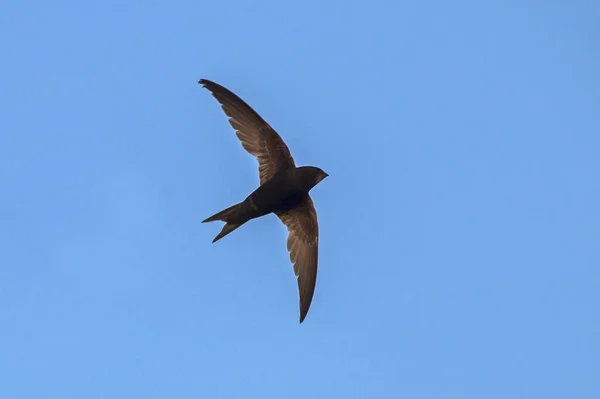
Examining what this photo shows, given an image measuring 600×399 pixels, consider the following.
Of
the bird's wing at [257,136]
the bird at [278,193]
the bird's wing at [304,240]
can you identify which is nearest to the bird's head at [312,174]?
the bird at [278,193]

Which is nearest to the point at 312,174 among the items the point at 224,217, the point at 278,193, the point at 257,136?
the point at 278,193

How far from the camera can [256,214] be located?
1141cm

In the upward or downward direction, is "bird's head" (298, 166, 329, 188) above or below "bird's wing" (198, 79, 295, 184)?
below

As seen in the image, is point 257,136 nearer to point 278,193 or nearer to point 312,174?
point 278,193

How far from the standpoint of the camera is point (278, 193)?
11.3 meters

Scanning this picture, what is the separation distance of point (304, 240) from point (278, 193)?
111 cm

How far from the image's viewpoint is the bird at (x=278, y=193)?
444 inches

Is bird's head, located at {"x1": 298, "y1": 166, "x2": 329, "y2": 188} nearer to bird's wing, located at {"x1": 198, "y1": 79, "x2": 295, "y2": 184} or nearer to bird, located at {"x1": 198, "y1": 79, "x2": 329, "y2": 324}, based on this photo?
bird, located at {"x1": 198, "y1": 79, "x2": 329, "y2": 324}

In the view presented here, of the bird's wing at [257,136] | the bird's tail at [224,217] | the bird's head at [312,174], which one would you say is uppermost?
the bird's wing at [257,136]

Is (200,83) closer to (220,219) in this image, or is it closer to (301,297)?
(220,219)

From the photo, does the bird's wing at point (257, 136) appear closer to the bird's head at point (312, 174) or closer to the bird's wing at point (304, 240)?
the bird's head at point (312, 174)

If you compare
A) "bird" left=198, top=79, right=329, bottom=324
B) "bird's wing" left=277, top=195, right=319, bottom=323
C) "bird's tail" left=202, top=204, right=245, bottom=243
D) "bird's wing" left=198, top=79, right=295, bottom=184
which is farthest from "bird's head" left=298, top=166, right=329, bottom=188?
"bird's tail" left=202, top=204, right=245, bottom=243

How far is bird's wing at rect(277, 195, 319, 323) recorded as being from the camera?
1182 centimetres

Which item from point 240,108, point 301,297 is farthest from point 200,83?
point 301,297
